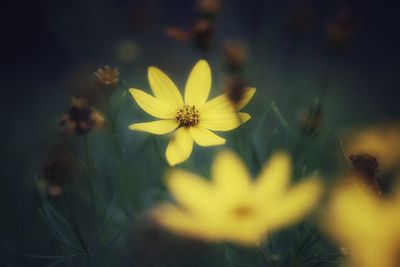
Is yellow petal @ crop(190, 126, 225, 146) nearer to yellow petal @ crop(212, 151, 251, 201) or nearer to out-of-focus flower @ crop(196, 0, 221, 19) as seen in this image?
yellow petal @ crop(212, 151, 251, 201)

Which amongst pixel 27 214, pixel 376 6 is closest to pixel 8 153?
pixel 27 214

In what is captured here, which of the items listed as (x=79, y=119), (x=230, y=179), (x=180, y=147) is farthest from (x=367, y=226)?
(x=79, y=119)

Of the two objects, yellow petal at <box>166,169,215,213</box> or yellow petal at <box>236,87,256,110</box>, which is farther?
yellow petal at <box>236,87,256,110</box>

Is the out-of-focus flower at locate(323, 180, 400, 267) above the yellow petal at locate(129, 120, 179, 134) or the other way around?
the other way around

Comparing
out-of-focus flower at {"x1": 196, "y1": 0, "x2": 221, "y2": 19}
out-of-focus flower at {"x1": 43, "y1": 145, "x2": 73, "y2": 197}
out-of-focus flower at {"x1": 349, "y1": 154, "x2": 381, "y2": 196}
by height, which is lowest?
out-of-focus flower at {"x1": 43, "y1": 145, "x2": 73, "y2": 197}

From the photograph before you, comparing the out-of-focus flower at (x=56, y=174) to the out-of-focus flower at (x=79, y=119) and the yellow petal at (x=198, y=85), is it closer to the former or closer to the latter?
the out-of-focus flower at (x=79, y=119)

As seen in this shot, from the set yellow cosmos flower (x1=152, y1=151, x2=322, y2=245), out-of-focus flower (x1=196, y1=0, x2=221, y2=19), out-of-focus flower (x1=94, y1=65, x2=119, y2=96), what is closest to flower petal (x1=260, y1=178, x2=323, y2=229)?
yellow cosmos flower (x1=152, y1=151, x2=322, y2=245)

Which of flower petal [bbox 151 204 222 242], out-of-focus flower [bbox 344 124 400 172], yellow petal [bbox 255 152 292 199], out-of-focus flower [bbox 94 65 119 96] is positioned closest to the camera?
flower petal [bbox 151 204 222 242]

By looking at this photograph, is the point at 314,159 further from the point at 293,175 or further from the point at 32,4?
the point at 32,4
